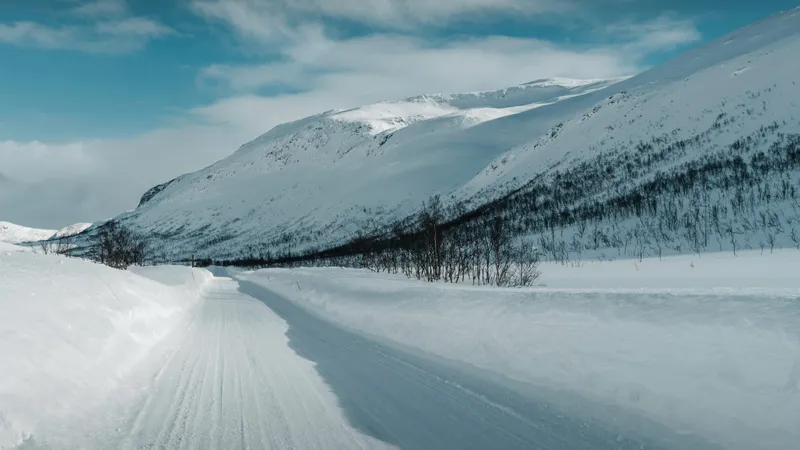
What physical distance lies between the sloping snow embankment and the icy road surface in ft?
2.02

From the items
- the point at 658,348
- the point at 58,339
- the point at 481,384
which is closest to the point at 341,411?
the point at 481,384

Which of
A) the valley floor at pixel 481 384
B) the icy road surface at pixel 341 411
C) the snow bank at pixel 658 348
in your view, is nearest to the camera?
the snow bank at pixel 658 348

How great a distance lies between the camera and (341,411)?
17.5 ft

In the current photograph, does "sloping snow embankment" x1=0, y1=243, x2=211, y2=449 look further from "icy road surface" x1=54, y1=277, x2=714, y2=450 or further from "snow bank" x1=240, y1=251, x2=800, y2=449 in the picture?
"snow bank" x1=240, y1=251, x2=800, y2=449

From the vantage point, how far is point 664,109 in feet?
387

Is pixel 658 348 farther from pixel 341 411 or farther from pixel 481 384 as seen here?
pixel 341 411

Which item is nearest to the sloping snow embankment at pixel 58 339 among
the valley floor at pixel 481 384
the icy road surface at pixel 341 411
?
the valley floor at pixel 481 384

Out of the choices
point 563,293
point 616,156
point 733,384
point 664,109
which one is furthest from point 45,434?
point 664,109

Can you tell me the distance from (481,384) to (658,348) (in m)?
2.17

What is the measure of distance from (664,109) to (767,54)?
94.7 feet

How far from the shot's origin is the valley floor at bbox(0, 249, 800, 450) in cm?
429

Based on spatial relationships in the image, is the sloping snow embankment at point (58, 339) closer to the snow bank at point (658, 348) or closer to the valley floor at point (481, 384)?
the valley floor at point (481, 384)

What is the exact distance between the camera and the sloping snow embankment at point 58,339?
480 centimetres

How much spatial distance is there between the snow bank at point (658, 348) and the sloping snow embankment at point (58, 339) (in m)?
4.96
